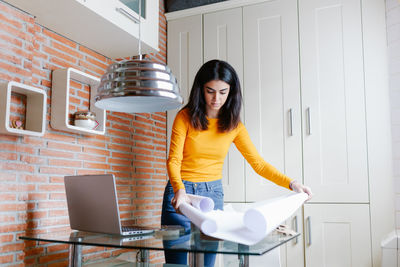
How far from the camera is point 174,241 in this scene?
1.30m

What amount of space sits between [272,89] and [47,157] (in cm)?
173

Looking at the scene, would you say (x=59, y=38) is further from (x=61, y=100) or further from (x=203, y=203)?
(x=203, y=203)

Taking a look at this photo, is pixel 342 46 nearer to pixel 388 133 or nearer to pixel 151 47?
pixel 388 133

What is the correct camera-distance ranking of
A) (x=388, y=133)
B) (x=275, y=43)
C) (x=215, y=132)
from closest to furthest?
(x=215, y=132) < (x=388, y=133) < (x=275, y=43)

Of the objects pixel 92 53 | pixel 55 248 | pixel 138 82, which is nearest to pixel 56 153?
pixel 55 248

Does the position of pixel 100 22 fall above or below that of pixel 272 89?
above

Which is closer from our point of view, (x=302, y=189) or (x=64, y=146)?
(x=302, y=189)

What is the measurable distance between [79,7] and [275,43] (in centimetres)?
159

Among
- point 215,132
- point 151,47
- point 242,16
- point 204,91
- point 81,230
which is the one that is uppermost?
point 242,16

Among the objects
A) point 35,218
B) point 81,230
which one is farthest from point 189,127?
point 35,218

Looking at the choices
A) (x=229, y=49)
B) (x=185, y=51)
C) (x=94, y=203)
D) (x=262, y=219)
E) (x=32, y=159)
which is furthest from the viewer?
(x=185, y=51)

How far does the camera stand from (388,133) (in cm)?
269

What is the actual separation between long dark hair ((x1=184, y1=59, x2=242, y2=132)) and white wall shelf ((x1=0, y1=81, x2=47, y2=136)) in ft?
2.58

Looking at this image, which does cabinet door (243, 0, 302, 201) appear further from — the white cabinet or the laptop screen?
the laptop screen
